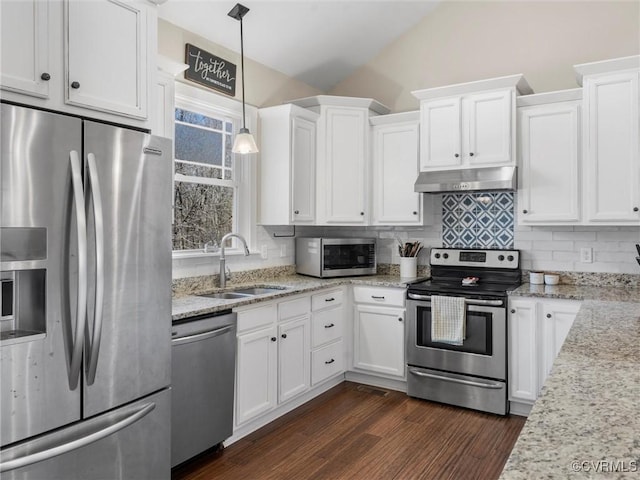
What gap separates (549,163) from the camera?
3465mm

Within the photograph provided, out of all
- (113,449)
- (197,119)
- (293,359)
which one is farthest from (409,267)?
(113,449)

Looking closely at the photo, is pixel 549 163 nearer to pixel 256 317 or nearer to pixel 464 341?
pixel 464 341

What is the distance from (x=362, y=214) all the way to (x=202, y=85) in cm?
170

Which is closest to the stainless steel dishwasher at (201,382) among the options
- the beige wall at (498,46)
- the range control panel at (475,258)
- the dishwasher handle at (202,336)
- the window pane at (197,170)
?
the dishwasher handle at (202,336)

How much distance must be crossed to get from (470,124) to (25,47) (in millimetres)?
2971

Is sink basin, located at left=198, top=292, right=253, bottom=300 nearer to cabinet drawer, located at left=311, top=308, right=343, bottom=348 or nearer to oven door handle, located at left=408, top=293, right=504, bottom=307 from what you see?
cabinet drawer, located at left=311, top=308, right=343, bottom=348

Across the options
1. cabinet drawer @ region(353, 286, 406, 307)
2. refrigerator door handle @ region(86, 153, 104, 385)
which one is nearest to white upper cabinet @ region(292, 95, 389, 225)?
cabinet drawer @ region(353, 286, 406, 307)

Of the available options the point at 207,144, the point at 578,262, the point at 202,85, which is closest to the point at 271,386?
the point at 207,144

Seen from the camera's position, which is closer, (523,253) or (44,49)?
(44,49)

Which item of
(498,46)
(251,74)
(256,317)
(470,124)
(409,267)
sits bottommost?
(256,317)

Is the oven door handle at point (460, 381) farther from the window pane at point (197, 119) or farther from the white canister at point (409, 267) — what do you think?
the window pane at point (197, 119)

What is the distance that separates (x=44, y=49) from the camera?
178 centimetres

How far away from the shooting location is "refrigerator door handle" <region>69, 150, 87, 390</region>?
1.71 m

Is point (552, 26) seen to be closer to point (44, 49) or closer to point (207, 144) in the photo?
point (207, 144)
